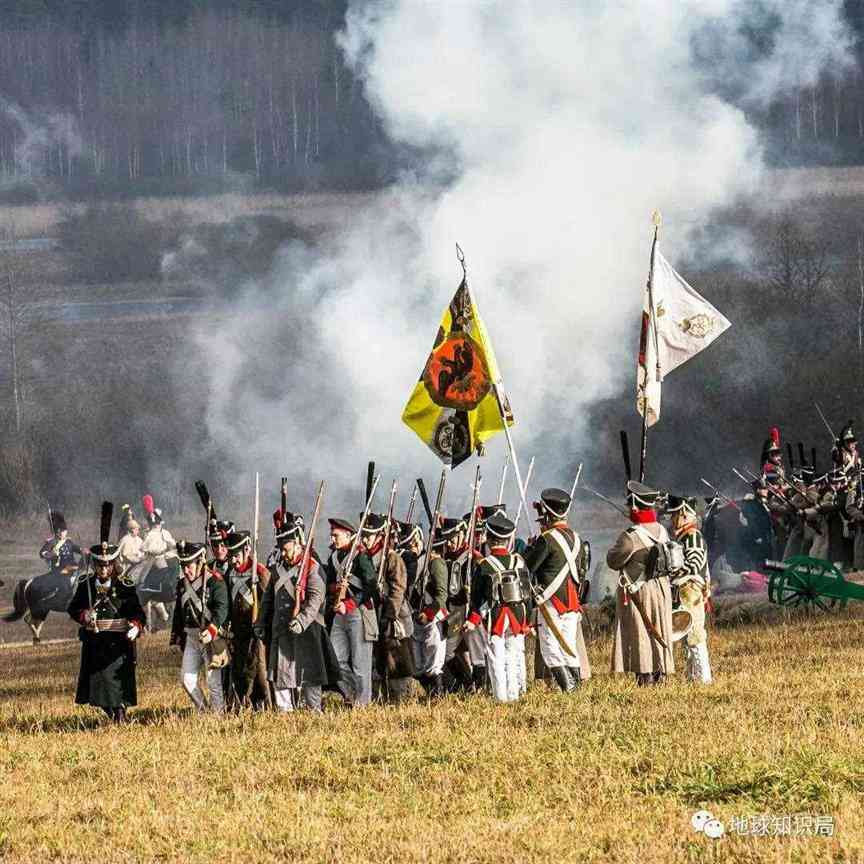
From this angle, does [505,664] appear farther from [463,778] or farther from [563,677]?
[463,778]

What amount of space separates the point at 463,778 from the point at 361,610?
A: 13.7ft

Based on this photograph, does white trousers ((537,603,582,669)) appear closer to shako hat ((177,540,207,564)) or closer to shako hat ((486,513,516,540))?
shako hat ((486,513,516,540))

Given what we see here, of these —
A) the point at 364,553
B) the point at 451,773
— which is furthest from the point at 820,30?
the point at 451,773

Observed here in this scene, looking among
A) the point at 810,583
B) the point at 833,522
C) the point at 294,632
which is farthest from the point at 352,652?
the point at 833,522

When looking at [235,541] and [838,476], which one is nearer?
[235,541]

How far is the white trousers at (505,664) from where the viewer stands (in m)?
14.8

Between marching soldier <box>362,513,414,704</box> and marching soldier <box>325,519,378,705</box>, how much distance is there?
0.20 metres

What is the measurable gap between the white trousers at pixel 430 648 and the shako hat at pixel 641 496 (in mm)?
1822

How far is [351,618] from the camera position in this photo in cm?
1545

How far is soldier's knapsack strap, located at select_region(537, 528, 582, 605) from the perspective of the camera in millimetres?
15031

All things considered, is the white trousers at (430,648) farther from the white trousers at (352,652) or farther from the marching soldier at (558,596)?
the marching soldier at (558,596)

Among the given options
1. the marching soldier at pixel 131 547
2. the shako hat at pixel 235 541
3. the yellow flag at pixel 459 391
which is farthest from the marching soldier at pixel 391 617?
the marching soldier at pixel 131 547

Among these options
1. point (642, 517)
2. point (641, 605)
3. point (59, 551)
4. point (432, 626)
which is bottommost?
point (59, 551)

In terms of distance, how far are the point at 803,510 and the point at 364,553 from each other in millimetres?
10852
